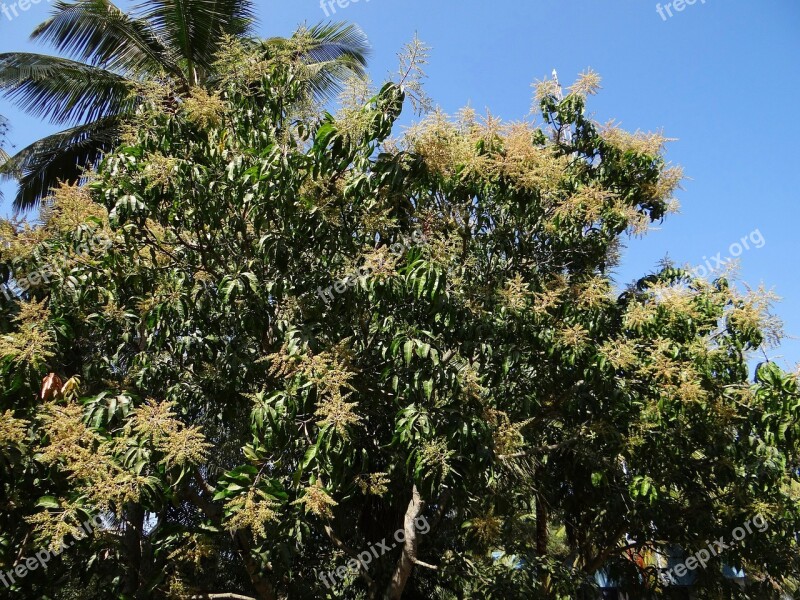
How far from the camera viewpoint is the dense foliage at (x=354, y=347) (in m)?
3.28

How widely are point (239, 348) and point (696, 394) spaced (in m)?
2.70

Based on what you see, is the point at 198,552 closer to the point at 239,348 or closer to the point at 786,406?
the point at 239,348

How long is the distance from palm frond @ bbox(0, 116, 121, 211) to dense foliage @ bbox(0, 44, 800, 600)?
285cm

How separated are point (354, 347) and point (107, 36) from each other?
15.5ft

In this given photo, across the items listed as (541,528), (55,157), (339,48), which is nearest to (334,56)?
(339,48)

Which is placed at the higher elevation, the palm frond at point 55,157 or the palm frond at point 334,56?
the palm frond at point 334,56

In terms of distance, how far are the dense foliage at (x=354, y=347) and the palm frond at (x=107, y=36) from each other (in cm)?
315

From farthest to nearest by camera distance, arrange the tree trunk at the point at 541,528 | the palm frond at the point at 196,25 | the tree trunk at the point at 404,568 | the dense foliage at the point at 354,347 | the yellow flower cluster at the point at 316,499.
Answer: the palm frond at the point at 196,25
the tree trunk at the point at 541,528
the tree trunk at the point at 404,568
the dense foliage at the point at 354,347
the yellow flower cluster at the point at 316,499

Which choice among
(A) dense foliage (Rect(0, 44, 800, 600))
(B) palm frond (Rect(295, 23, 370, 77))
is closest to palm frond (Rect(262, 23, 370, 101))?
(B) palm frond (Rect(295, 23, 370, 77))

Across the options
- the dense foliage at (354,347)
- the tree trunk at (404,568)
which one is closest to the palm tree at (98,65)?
the dense foliage at (354,347)

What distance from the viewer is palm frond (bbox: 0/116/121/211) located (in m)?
6.78

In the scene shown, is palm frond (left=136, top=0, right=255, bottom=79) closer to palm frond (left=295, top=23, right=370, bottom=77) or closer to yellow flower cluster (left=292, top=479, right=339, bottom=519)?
palm frond (left=295, top=23, right=370, bottom=77)

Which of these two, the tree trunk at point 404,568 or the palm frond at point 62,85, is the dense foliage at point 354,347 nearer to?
the tree trunk at point 404,568

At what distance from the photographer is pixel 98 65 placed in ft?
22.6
